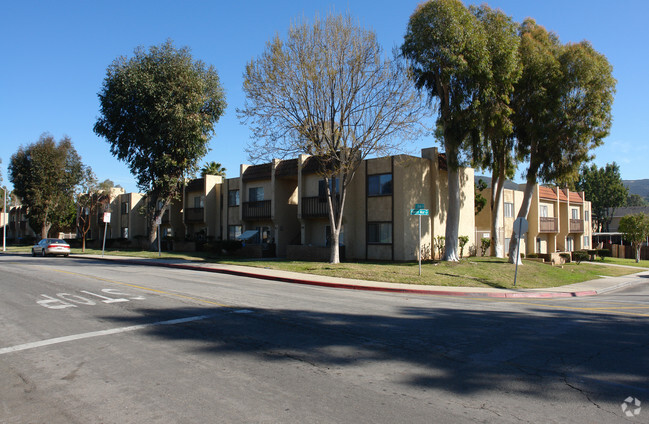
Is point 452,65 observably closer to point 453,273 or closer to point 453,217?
point 453,217

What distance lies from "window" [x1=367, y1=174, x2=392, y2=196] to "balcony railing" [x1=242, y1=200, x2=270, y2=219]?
337 inches

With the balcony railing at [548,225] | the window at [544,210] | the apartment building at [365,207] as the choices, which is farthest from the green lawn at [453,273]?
the window at [544,210]

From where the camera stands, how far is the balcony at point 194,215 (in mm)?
39625

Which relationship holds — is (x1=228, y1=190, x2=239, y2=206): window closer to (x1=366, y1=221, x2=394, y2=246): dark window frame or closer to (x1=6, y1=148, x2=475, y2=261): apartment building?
(x1=6, y1=148, x2=475, y2=261): apartment building

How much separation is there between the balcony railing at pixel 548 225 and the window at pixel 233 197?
2739cm

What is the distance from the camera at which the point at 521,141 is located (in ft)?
91.5

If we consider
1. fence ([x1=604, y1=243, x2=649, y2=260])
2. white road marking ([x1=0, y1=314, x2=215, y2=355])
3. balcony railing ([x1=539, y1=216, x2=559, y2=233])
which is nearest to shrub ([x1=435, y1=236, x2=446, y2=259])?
balcony railing ([x1=539, y1=216, x2=559, y2=233])

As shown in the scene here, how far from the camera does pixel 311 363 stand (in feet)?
21.0

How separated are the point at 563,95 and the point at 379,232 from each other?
1259 cm

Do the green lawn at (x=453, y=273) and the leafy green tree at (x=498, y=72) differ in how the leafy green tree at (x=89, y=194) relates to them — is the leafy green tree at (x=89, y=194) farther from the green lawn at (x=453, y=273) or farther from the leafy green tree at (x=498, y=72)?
the leafy green tree at (x=498, y=72)

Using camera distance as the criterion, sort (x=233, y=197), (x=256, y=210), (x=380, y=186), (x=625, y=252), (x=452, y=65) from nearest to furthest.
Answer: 1. (x=452, y=65)
2. (x=380, y=186)
3. (x=256, y=210)
4. (x=233, y=197)
5. (x=625, y=252)

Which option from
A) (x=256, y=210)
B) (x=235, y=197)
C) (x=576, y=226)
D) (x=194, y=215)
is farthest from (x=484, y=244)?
(x=194, y=215)

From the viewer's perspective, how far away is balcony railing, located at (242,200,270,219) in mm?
33219

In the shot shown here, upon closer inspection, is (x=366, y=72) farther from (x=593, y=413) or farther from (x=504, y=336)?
(x=593, y=413)
